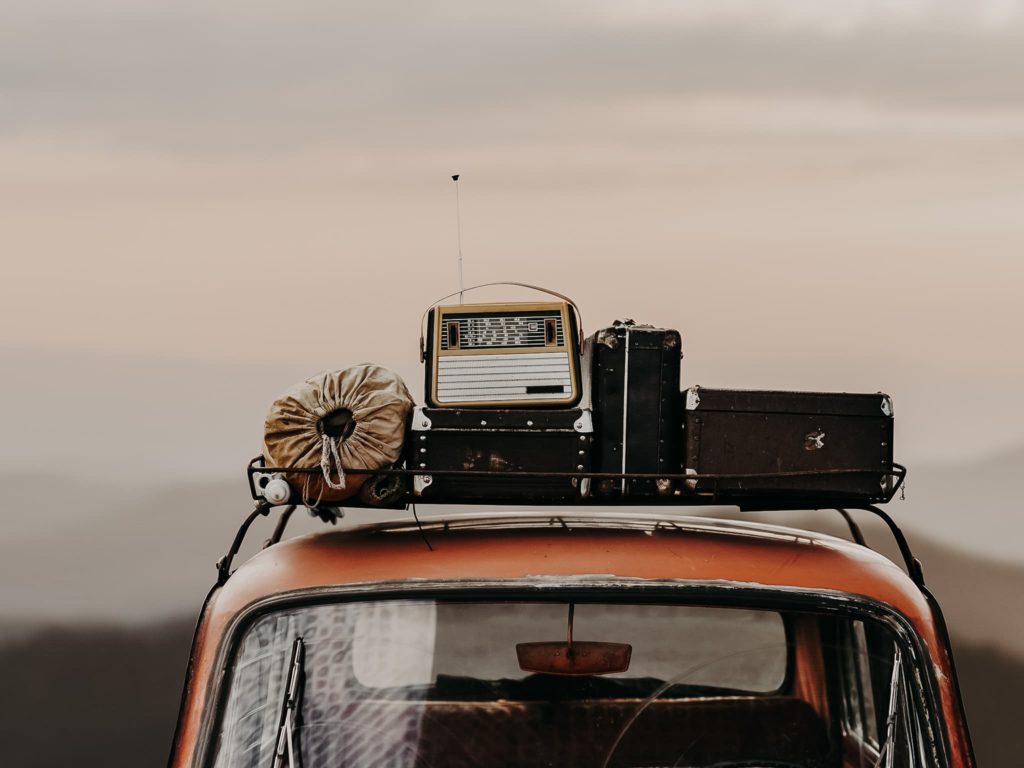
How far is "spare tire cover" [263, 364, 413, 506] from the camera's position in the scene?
2.71m

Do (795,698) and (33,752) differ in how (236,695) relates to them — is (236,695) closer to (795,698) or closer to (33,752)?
(795,698)

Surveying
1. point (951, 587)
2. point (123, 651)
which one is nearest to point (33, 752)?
point (123, 651)

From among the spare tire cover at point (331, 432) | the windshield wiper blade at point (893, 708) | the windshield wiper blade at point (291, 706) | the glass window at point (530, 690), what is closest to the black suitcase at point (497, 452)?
the spare tire cover at point (331, 432)

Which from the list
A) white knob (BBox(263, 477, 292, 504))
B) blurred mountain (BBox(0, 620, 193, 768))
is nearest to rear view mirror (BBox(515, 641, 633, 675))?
white knob (BBox(263, 477, 292, 504))

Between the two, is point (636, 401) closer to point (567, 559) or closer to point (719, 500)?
point (719, 500)

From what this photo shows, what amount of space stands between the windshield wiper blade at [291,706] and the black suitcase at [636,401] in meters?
0.81

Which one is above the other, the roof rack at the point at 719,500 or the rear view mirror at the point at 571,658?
the roof rack at the point at 719,500

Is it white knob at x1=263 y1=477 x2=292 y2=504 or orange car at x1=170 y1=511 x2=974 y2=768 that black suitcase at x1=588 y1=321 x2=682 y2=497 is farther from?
white knob at x1=263 y1=477 x2=292 y2=504

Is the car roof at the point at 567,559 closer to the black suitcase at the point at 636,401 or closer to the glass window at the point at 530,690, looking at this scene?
the glass window at the point at 530,690

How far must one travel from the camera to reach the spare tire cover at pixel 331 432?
2.71m

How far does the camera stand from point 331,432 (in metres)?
2.74

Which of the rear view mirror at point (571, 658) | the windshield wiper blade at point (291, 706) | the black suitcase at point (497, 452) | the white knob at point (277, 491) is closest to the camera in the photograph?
the windshield wiper blade at point (291, 706)

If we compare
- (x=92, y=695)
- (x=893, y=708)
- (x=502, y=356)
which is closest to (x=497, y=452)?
(x=502, y=356)

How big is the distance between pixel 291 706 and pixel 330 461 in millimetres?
526
